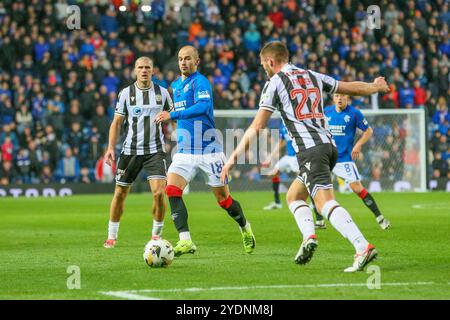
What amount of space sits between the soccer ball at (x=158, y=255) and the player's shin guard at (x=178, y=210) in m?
1.03

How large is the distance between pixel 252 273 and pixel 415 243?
3876 millimetres

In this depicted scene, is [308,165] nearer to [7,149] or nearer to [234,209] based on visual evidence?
[234,209]

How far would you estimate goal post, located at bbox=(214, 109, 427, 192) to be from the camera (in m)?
28.4

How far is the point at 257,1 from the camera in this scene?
107ft

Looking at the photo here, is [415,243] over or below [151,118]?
below

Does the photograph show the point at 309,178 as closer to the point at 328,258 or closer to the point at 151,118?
the point at 328,258

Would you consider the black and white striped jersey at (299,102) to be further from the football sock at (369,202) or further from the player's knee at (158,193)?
the football sock at (369,202)

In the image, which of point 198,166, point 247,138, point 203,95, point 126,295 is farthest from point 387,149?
point 126,295

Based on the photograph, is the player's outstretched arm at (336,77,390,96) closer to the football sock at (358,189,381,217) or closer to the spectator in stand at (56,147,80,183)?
the football sock at (358,189,381,217)

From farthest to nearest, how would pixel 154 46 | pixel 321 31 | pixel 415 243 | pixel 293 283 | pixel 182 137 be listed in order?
pixel 321 31 → pixel 154 46 → pixel 415 243 → pixel 182 137 → pixel 293 283

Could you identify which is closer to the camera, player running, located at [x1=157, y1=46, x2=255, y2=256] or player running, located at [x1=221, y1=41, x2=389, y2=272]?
player running, located at [x1=221, y1=41, x2=389, y2=272]

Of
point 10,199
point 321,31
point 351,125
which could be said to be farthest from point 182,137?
point 321,31

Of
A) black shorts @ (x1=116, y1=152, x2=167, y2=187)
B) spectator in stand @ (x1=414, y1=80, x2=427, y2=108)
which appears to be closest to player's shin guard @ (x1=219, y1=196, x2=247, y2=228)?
black shorts @ (x1=116, y1=152, x2=167, y2=187)

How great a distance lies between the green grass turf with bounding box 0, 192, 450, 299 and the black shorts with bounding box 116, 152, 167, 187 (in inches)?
34.8
